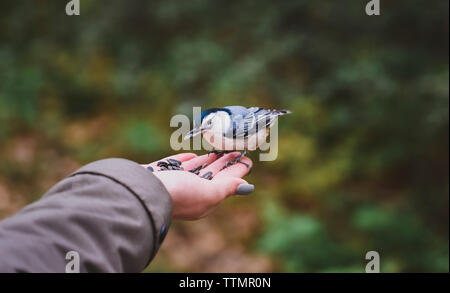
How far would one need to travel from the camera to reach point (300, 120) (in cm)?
355

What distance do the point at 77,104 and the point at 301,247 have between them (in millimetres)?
2962

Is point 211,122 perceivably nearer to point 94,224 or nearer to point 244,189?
point 244,189

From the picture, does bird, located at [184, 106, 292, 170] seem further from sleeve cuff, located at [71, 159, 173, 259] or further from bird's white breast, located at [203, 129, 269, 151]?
sleeve cuff, located at [71, 159, 173, 259]

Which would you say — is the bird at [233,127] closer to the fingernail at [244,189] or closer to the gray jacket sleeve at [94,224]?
the fingernail at [244,189]

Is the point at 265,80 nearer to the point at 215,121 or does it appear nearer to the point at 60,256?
the point at 215,121

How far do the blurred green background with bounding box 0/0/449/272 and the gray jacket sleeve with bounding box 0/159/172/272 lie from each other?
220 cm

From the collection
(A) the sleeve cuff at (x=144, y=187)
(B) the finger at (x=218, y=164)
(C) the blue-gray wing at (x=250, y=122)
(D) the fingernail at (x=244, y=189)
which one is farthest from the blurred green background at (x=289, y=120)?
A: (A) the sleeve cuff at (x=144, y=187)

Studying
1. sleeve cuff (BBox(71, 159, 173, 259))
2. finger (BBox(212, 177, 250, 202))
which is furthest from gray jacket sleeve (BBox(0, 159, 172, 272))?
finger (BBox(212, 177, 250, 202))

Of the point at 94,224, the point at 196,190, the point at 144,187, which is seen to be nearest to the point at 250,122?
the point at 196,190

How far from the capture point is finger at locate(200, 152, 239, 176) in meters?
1.64

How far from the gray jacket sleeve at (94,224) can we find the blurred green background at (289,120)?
220 centimetres

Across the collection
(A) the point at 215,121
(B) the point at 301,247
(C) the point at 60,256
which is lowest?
(C) the point at 60,256

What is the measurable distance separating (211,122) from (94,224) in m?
0.77

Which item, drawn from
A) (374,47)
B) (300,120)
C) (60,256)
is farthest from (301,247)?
(60,256)
